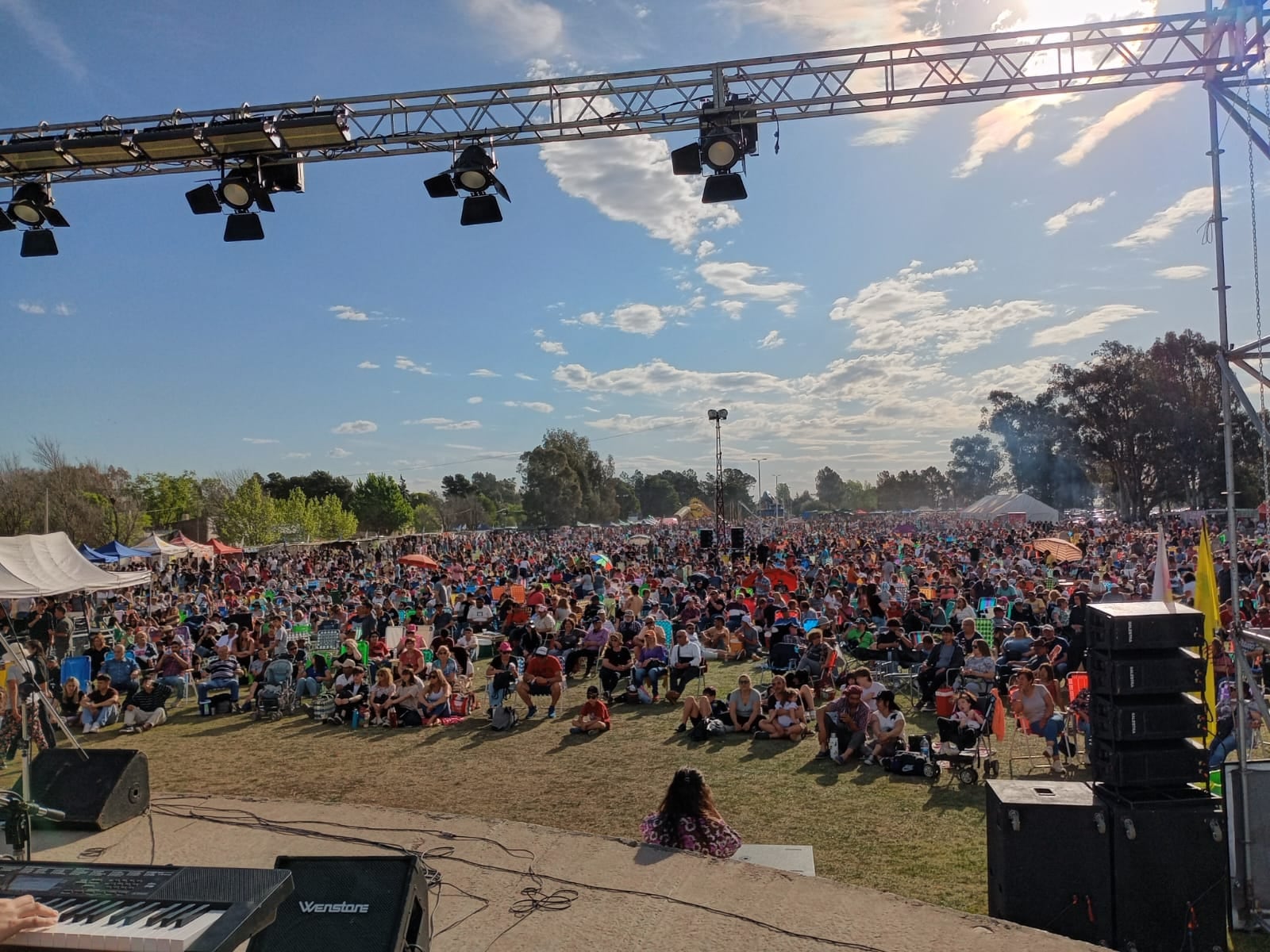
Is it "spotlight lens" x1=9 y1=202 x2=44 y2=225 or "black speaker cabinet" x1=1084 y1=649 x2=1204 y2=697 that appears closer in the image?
"black speaker cabinet" x1=1084 y1=649 x2=1204 y2=697

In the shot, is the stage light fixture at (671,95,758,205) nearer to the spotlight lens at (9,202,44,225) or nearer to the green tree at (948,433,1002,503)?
the spotlight lens at (9,202,44,225)

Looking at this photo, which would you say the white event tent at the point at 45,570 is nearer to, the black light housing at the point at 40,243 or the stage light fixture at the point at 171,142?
the black light housing at the point at 40,243

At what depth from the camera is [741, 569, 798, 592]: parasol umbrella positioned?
18.7 meters

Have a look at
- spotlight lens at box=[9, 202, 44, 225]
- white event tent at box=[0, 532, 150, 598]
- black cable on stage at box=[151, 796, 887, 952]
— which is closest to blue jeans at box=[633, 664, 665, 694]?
black cable on stage at box=[151, 796, 887, 952]

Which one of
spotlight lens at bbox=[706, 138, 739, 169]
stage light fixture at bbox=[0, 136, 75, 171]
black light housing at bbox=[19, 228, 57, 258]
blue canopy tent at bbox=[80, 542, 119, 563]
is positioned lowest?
blue canopy tent at bbox=[80, 542, 119, 563]

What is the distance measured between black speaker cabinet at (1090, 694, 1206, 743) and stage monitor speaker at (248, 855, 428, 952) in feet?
12.1

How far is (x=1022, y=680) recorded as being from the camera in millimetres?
9016

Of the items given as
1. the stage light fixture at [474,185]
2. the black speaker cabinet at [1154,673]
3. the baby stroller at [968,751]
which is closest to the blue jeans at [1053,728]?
the baby stroller at [968,751]

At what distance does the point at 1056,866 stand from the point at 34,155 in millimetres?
10324

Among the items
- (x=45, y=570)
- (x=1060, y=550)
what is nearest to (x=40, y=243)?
(x=45, y=570)

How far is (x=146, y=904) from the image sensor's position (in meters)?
2.26

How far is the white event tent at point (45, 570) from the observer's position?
14656 mm

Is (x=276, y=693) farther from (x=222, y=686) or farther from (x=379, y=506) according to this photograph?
(x=379, y=506)

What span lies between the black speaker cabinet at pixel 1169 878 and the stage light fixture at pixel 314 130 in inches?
321
